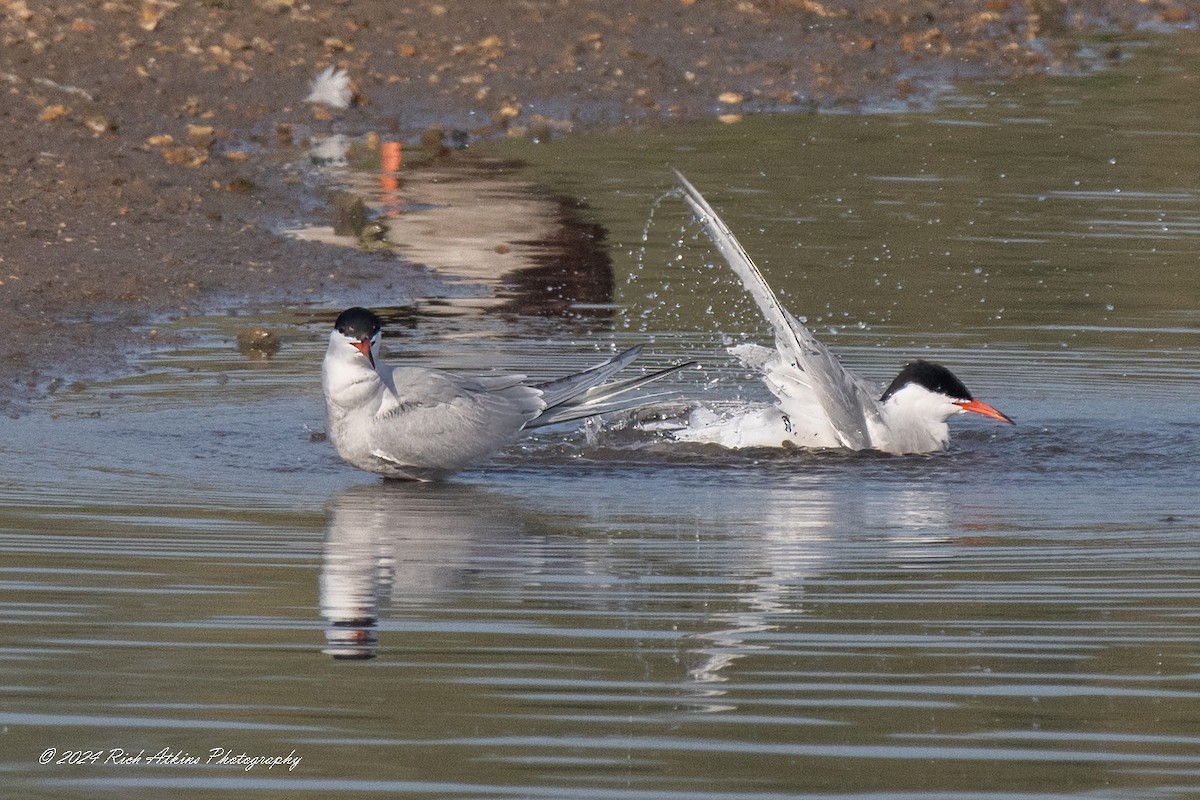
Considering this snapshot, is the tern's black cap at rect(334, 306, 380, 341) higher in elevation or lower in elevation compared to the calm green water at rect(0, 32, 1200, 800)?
higher

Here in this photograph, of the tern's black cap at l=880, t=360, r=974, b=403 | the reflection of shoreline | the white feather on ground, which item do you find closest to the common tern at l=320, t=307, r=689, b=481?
the tern's black cap at l=880, t=360, r=974, b=403

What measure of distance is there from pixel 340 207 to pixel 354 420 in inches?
222

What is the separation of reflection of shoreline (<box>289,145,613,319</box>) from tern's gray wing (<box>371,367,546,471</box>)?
262 cm

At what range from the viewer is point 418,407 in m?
7.88

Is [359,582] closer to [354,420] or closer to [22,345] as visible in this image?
[354,420]

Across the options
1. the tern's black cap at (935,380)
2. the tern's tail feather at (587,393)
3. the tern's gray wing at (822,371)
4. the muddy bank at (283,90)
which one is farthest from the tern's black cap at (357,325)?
the tern's black cap at (935,380)

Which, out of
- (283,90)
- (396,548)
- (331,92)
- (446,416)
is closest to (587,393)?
(446,416)

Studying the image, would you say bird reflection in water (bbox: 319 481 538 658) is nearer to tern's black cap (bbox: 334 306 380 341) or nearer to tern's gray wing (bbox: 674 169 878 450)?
tern's black cap (bbox: 334 306 380 341)

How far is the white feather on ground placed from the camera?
16.4 m

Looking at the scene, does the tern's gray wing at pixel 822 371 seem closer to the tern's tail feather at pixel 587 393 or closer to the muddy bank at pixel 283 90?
the tern's tail feather at pixel 587 393

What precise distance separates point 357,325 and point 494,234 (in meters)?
5.19

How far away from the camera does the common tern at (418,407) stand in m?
7.75

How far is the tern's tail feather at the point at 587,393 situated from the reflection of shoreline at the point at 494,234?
2341 mm

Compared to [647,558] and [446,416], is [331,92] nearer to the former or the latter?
[446,416]
